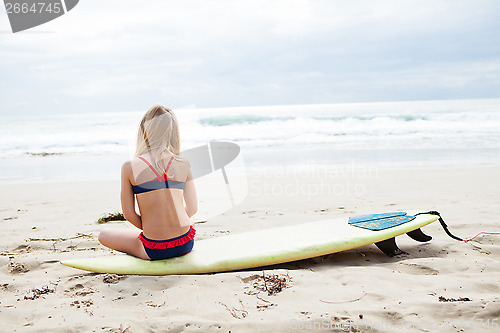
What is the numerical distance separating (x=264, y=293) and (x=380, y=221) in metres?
1.37

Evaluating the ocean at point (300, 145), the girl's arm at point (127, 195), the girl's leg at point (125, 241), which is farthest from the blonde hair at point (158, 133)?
the ocean at point (300, 145)

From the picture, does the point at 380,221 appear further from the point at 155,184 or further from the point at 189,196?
the point at 155,184

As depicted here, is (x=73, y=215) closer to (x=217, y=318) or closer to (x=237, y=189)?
(x=237, y=189)

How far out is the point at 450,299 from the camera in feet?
6.98

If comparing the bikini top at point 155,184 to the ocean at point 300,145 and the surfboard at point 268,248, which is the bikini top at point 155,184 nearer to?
the surfboard at point 268,248

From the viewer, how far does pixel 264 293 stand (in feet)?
7.54

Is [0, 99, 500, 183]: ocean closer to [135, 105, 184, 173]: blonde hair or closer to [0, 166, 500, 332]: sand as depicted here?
[135, 105, 184, 173]: blonde hair

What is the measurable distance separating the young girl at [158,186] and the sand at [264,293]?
0.27 meters

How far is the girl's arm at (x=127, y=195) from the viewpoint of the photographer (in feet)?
8.19

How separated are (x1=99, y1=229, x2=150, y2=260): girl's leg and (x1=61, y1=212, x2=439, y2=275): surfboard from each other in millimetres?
49

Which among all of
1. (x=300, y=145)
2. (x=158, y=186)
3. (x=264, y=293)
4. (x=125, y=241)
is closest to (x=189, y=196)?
(x=158, y=186)

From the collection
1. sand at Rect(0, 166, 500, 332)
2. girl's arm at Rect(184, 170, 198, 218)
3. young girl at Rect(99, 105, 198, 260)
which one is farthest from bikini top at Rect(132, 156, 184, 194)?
sand at Rect(0, 166, 500, 332)

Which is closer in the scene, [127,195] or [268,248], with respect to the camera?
[127,195]

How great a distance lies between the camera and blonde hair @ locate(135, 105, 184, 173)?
2533 mm
